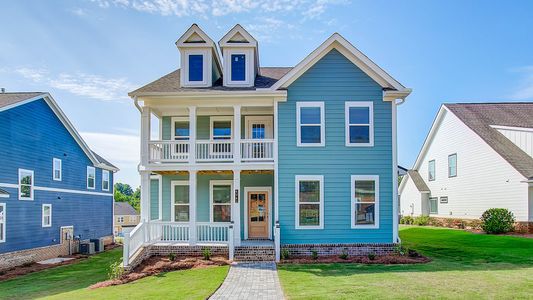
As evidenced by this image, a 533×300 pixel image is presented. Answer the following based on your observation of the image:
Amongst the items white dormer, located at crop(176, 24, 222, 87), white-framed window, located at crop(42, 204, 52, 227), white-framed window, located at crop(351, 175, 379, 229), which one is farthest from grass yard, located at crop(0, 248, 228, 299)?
white dormer, located at crop(176, 24, 222, 87)

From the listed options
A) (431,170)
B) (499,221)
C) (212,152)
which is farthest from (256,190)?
(431,170)

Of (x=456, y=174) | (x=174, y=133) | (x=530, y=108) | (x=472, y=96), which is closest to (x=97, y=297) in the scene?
(x=174, y=133)

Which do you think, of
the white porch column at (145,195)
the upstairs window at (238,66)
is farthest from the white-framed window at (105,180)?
the upstairs window at (238,66)

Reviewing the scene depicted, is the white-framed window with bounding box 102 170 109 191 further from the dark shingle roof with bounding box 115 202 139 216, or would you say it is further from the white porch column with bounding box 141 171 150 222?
the dark shingle roof with bounding box 115 202 139 216

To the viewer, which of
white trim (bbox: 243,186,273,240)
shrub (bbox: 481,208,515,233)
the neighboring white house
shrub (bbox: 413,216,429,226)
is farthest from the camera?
shrub (bbox: 413,216,429,226)

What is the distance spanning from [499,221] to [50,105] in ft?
80.2

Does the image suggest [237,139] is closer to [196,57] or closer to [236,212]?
Answer: [236,212]

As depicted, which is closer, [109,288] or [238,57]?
[109,288]

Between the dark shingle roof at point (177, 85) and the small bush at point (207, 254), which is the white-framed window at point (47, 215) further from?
the small bush at point (207, 254)

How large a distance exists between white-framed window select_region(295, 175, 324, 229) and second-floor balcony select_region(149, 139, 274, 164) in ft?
5.23

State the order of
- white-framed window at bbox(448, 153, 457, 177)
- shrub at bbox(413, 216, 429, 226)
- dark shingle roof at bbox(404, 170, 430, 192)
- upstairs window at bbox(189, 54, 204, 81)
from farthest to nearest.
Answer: dark shingle roof at bbox(404, 170, 430, 192) → shrub at bbox(413, 216, 429, 226) → white-framed window at bbox(448, 153, 457, 177) → upstairs window at bbox(189, 54, 204, 81)

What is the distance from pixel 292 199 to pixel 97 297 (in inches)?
307

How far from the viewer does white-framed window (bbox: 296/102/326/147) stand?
15805 mm

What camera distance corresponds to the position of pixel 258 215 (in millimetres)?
17672
